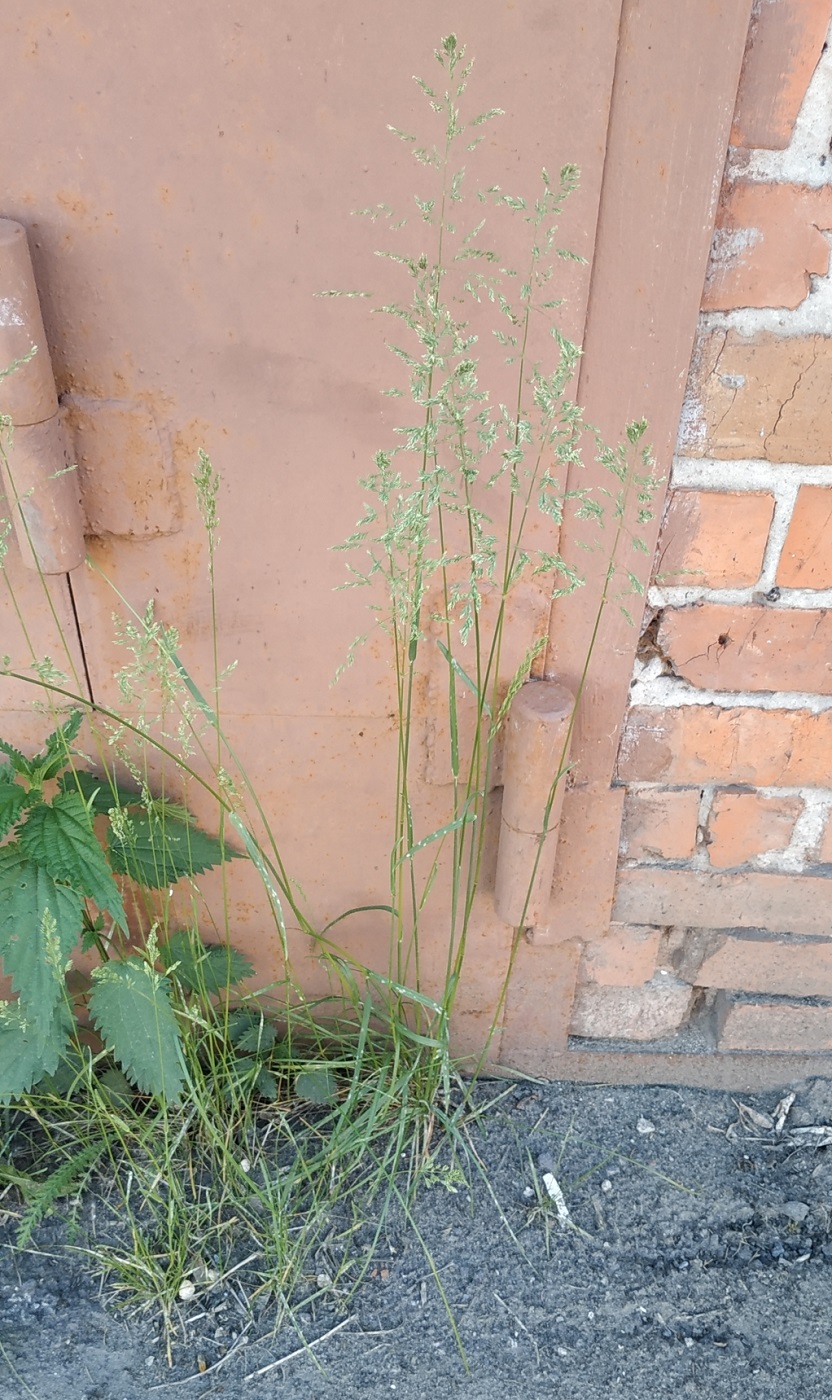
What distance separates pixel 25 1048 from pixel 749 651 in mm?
1203

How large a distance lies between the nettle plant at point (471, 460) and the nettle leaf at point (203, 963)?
35 centimetres

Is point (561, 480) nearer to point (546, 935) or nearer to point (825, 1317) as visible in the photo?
point (546, 935)

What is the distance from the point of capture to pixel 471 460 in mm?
1214

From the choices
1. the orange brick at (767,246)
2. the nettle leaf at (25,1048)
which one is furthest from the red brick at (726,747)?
the nettle leaf at (25,1048)

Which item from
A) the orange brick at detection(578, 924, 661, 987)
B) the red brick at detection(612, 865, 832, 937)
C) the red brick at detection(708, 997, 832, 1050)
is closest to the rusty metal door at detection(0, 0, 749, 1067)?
the red brick at detection(612, 865, 832, 937)

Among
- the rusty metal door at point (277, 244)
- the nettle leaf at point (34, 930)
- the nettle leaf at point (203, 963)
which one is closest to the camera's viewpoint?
the rusty metal door at point (277, 244)

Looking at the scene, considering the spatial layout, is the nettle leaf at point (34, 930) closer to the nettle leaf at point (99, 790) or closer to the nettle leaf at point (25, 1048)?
the nettle leaf at point (25, 1048)

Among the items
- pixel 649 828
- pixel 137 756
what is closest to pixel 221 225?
pixel 137 756

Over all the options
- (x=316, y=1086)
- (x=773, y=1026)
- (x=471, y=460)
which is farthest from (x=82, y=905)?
(x=773, y=1026)

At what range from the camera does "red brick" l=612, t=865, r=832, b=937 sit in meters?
1.71

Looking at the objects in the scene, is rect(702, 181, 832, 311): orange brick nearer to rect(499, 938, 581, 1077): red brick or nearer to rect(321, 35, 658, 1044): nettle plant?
rect(321, 35, 658, 1044): nettle plant

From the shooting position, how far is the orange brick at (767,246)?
1.20m

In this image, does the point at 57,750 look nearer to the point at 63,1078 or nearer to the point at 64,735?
the point at 64,735

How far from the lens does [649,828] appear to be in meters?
1.66
